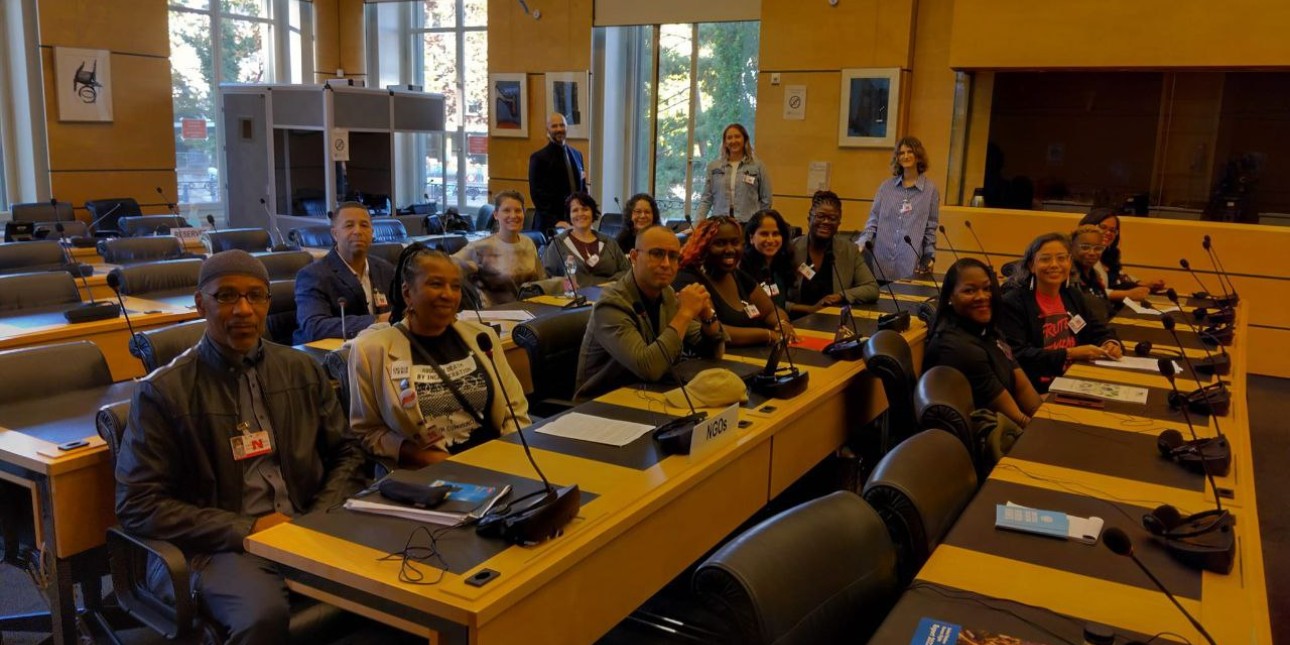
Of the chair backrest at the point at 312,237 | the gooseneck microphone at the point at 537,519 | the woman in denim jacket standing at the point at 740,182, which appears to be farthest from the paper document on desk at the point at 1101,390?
the chair backrest at the point at 312,237

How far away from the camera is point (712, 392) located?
120 inches

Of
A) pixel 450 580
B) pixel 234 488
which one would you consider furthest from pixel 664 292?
pixel 450 580

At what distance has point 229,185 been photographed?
33.3ft

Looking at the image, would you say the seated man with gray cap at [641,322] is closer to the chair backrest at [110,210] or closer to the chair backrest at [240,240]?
the chair backrest at [240,240]

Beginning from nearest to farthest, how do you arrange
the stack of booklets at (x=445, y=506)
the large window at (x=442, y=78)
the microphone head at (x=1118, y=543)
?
the microphone head at (x=1118, y=543), the stack of booklets at (x=445, y=506), the large window at (x=442, y=78)

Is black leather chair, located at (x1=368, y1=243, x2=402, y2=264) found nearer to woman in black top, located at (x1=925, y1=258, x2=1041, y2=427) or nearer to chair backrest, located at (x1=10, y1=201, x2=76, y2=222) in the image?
woman in black top, located at (x1=925, y1=258, x2=1041, y2=427)

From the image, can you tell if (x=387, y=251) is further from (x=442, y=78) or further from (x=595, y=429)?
(x=442, y=78)

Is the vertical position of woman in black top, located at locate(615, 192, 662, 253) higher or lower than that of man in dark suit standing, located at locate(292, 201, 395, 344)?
higher

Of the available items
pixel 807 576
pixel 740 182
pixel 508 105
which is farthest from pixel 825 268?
pixel 508 105

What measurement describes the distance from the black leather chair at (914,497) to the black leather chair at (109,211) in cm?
871

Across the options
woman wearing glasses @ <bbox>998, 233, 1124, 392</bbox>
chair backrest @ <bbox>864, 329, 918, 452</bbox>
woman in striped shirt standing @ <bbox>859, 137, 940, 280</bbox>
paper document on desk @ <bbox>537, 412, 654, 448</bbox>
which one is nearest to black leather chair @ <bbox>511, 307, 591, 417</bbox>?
paper document on desk @ <bbox>537, 412, 654, 448</bbox>

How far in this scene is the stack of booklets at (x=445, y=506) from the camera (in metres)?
2.05

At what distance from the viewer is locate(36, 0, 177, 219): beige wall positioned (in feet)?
29.7

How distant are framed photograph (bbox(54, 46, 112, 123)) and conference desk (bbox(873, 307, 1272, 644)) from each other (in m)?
9.41
